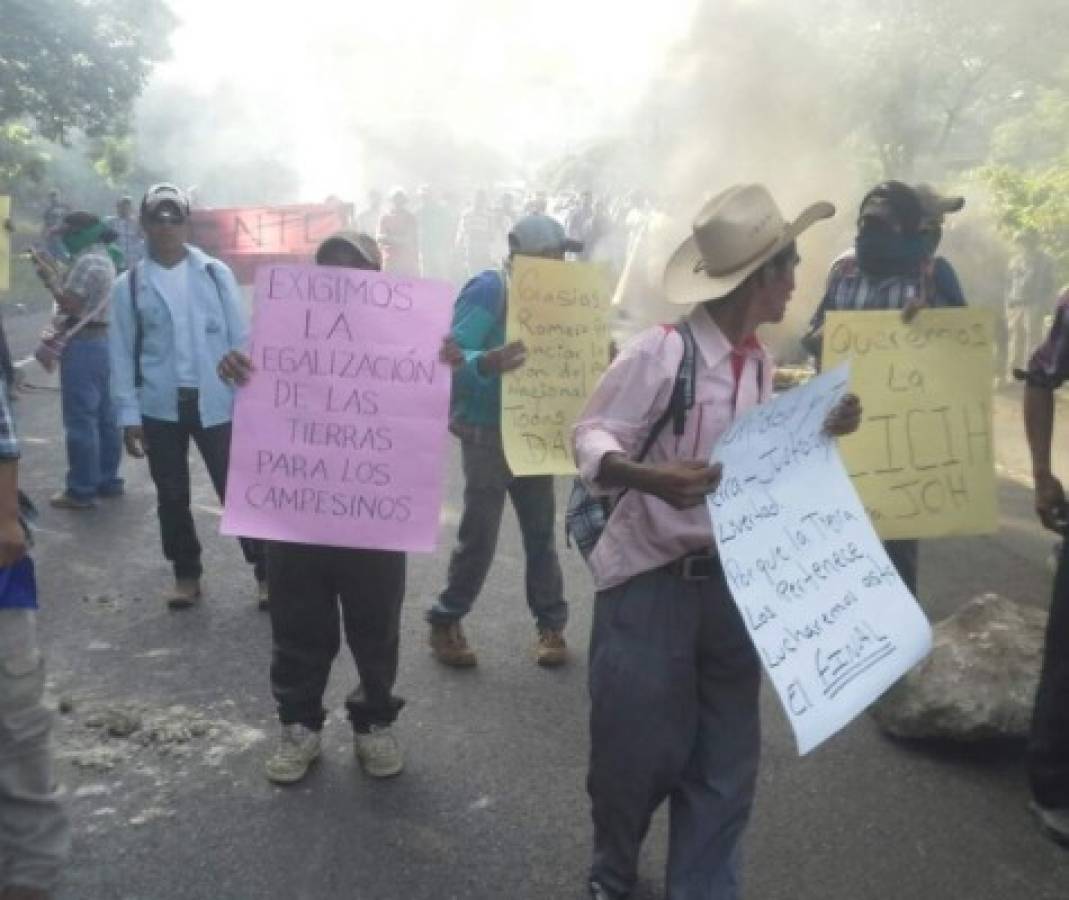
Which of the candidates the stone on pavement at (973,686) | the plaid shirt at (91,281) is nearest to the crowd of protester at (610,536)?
the stone on pavement at (973,686)

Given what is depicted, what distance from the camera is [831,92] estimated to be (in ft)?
51.8

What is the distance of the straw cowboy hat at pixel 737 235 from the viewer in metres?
2.26

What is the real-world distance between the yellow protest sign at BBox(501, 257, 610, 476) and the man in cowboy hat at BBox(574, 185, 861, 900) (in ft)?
4.15

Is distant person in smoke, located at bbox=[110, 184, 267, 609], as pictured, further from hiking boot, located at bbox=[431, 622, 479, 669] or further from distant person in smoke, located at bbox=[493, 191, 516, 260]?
distant person in smoke, located at bbox=[493, 191, 516, 260]

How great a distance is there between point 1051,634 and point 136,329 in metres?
3.69

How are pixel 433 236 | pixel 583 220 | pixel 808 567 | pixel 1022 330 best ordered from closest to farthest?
pixel 808 567 < pixel 1022 330 < pixel 433 236 < pixel 583 220

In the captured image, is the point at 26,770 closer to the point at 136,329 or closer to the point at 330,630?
the point at 330,630

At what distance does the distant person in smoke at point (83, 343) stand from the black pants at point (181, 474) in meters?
1.80

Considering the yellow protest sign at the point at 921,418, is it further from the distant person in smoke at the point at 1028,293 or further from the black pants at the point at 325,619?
the distant person in smoke at the point at 1028,293

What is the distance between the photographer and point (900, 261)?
3729mm

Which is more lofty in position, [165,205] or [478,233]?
[478,233]

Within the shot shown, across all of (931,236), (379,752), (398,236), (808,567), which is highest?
(398,236)

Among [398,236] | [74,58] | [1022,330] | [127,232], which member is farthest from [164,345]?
[74,58]

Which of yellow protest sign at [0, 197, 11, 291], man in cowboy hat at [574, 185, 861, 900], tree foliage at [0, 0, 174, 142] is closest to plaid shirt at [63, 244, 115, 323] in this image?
yellow protest sign at [0, 197, 11, 291]
